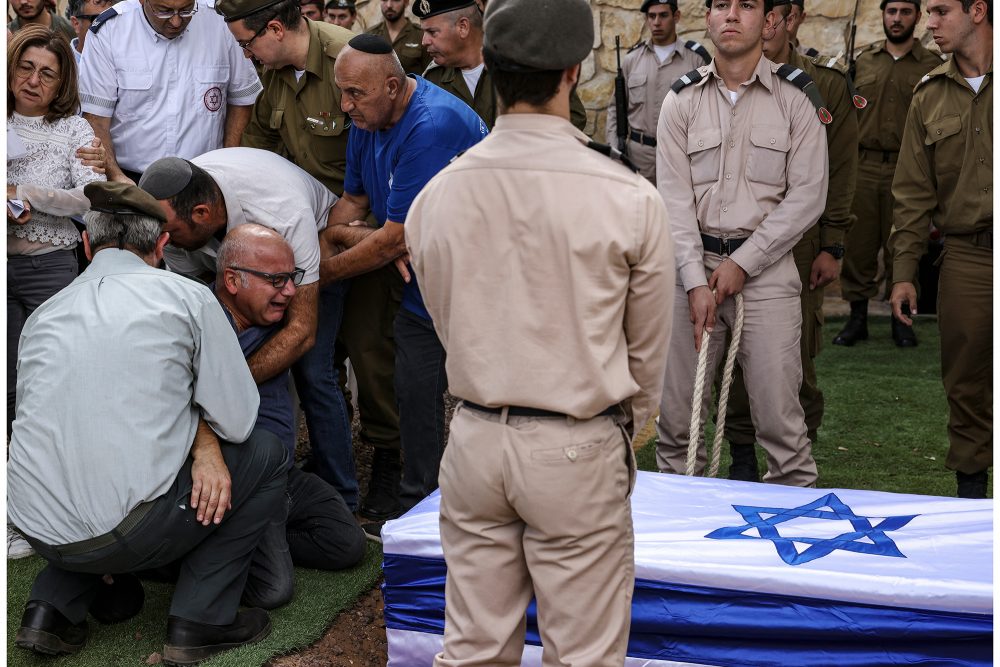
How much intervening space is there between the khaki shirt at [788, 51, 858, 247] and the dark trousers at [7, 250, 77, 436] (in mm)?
2800

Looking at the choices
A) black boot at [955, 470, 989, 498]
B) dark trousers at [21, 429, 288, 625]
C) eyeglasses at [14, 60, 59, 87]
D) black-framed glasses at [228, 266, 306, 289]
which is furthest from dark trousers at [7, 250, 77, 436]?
black boot at [955, 470, 989, 498]

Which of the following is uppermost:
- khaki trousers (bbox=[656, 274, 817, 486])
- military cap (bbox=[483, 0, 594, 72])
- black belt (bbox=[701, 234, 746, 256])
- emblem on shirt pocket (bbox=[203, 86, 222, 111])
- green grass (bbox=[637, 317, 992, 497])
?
military cap (bbox=[483, 0, 594, 72])

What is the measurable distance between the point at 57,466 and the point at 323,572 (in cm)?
105

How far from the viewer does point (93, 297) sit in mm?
2918

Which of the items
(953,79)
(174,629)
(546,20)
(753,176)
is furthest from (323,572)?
(953,79)

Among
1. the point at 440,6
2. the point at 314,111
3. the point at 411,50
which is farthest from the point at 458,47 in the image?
the point at 411,50

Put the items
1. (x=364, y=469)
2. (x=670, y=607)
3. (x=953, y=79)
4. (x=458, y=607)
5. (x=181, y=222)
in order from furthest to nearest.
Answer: (x=364, y=469) < (x=953, y=79) < (x=181, y=222) < (x=670, y=607) < (x=458, y=607)

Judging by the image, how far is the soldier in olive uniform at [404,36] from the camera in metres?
6.32

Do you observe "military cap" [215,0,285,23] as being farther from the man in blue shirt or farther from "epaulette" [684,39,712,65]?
"epaulette" [684,39,712,65]

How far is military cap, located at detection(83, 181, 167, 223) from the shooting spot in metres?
3.00

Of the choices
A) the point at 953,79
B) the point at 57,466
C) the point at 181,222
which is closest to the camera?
the point at 57,466

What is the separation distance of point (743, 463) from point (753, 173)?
1227mm

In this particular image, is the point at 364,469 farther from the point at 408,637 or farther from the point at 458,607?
the point at 458,607

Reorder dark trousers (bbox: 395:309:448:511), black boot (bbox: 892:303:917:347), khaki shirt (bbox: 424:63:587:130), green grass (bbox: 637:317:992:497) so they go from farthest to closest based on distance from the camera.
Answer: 1. black boot (bbox: 892:303:917:347)
2. khaki shirt (bbox: 424:63:587:130)
3. green grass (bbox: 637:317:992:497)
4. dark trousers (bbox: 395:309:448:511)
